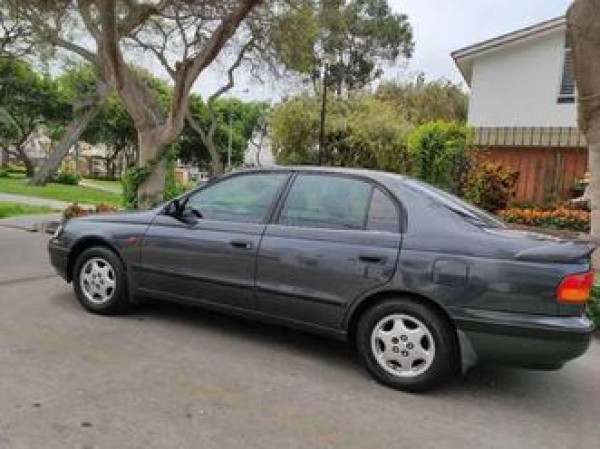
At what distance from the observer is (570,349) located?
4102 millimetres

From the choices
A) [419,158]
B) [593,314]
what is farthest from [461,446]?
[419,158]

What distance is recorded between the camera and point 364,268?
455cm

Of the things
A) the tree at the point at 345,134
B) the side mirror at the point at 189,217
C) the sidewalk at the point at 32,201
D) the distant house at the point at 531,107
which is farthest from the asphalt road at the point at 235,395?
the tree at the point at 345,134

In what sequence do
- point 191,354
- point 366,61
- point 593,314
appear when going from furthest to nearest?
point 366,61
point 593,314
point 191,354

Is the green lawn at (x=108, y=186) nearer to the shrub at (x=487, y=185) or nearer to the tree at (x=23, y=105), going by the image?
the tree at (x=23, y=105)

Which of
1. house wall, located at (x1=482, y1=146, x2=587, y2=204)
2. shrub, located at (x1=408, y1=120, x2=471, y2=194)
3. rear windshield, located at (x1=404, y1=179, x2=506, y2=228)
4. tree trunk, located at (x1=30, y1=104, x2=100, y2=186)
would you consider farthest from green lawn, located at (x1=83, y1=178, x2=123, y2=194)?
rear windshield, located at (x1=404, y1=179, x2=506, y2=228)

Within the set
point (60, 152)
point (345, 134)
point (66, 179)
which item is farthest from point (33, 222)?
point (66, 179)

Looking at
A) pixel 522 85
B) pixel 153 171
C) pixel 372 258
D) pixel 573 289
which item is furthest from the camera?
pixel 522 85

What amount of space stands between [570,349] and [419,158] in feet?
33.9

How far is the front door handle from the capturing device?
5.05 meters

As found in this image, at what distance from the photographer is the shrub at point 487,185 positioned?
14.4m

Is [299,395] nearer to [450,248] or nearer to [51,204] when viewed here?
[450,248]

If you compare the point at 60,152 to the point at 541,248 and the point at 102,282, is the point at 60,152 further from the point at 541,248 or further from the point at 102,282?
the point at 541,248

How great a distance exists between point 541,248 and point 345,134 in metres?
20.8
